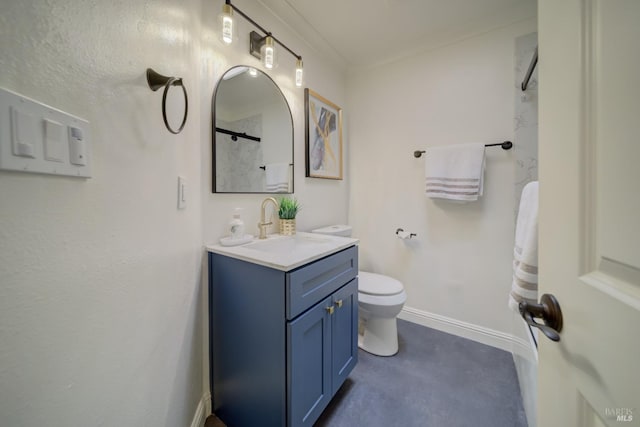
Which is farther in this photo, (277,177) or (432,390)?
(277,177)

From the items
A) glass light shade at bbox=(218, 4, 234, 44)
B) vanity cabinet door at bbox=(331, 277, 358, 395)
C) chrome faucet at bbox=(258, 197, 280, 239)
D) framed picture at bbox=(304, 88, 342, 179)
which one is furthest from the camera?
framed picture at bbox=(304, 88, 342, 179)

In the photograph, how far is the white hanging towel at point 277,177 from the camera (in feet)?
4.93

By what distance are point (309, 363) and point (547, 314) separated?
0.85 m

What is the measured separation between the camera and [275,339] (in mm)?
893

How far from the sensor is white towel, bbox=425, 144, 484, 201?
5.31 feet

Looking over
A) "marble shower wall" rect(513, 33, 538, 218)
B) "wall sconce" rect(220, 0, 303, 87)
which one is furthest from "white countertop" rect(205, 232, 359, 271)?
"marble shower wall" rect(513, 33, 538, 218)

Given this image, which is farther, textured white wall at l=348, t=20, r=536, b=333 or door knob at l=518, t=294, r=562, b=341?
textured white wall at l=348, t=20, r=536, b=333

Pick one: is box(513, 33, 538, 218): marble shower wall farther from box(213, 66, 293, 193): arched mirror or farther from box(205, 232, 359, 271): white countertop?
box(213, 66, 293, 193): arched mirror

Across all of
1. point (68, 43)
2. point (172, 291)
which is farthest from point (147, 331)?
point (68, 43)

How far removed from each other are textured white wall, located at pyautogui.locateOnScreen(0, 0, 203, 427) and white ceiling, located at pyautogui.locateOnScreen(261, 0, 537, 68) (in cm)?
99

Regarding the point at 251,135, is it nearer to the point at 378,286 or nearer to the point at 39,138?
the point at 39,138

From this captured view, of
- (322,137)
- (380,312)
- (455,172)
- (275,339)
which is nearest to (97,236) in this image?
(275,339)

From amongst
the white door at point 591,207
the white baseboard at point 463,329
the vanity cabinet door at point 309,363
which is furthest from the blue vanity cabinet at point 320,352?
the white baseboard at point 463,329

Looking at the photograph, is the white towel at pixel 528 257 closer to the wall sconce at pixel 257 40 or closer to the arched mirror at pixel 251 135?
the arched mirror at pixel 251 135
